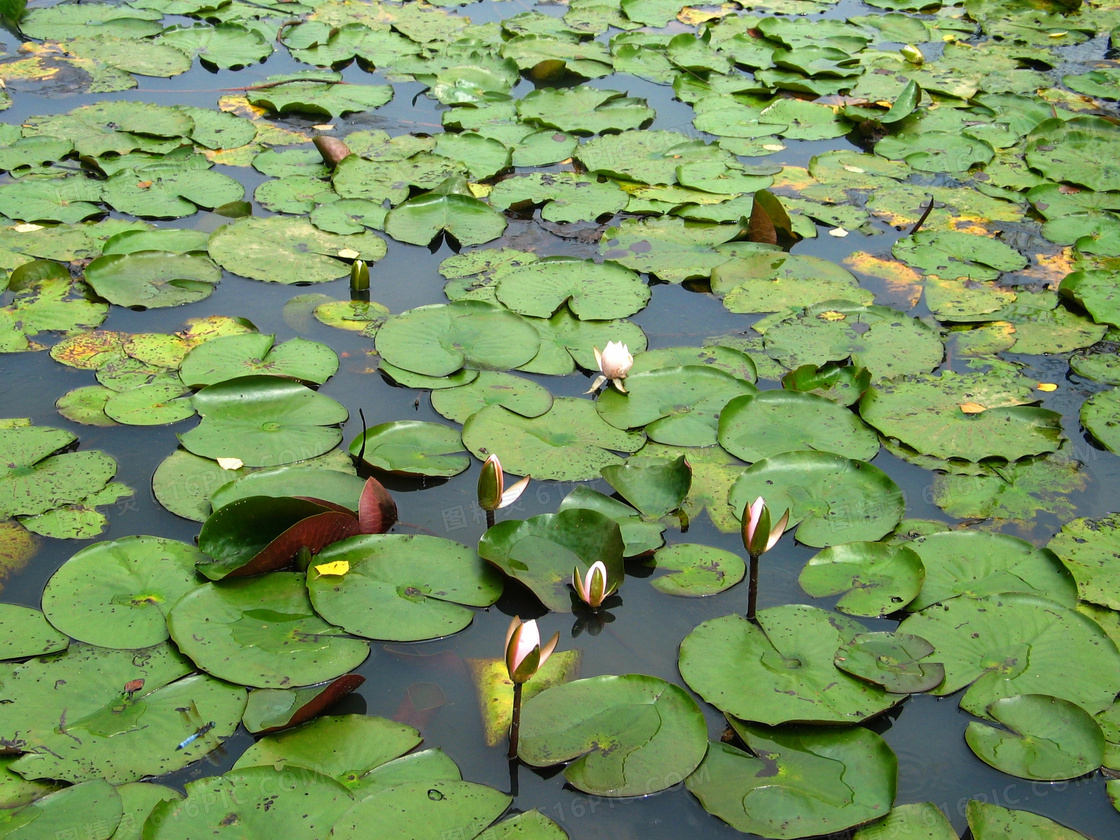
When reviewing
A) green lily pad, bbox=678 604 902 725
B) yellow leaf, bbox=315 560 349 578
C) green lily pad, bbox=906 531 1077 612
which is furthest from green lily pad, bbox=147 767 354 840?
green lily pad, bbox=906 531 1077 612

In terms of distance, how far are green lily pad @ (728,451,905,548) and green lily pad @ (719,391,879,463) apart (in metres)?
0.13

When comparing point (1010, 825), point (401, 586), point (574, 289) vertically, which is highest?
point (574, 289)

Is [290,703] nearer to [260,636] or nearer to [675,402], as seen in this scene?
[260,636]

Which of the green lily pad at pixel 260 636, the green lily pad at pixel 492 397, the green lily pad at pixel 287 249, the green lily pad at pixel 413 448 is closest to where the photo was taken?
the green lily pad at pixel 260 636

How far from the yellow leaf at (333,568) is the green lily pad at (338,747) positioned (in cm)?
45

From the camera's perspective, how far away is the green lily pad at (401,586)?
242cm

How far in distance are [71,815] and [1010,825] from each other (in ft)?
6.93

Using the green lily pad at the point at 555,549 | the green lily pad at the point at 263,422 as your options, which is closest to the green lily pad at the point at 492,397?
the green lily pad at the point at 263,422

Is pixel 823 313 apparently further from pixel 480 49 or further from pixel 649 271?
pixel 480 49

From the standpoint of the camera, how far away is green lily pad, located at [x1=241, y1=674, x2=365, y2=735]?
7.01 ft

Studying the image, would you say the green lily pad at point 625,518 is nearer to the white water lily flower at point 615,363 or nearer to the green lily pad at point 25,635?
the white water lily flower at point 615,363

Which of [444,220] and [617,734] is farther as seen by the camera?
[444,220]

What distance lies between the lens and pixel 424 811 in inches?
77.0

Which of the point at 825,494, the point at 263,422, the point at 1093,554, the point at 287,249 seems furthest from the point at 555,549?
the point at 287,249
